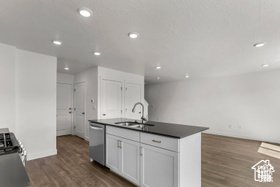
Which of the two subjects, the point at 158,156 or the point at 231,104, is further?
the point at 231,104

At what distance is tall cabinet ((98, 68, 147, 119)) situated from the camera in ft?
14.8

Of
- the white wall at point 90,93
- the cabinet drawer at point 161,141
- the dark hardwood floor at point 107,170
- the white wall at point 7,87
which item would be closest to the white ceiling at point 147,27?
the white wall at point 7,87

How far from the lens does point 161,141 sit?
1.81 metres

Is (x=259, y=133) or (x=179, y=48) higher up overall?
(x=179, y=48)

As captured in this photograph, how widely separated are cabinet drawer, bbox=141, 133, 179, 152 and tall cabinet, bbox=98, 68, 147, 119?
2.76m

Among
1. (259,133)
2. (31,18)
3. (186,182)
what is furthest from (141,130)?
(259,133)

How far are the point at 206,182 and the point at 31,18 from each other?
354 centimetres

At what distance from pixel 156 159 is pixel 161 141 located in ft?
0.87

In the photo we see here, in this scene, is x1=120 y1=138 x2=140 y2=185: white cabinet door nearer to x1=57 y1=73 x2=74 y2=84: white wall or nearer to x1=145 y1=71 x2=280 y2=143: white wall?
x1=57 y1=73 x2=74 y2=84: white wall

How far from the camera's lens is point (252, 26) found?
6.49 ft

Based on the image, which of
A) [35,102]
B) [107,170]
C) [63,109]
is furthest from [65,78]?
[107,170]

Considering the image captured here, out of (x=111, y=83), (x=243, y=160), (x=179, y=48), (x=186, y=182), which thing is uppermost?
(x=179, y=48)

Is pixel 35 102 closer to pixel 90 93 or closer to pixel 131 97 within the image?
pixel 90 93

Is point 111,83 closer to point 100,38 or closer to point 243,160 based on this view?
point 100,38
